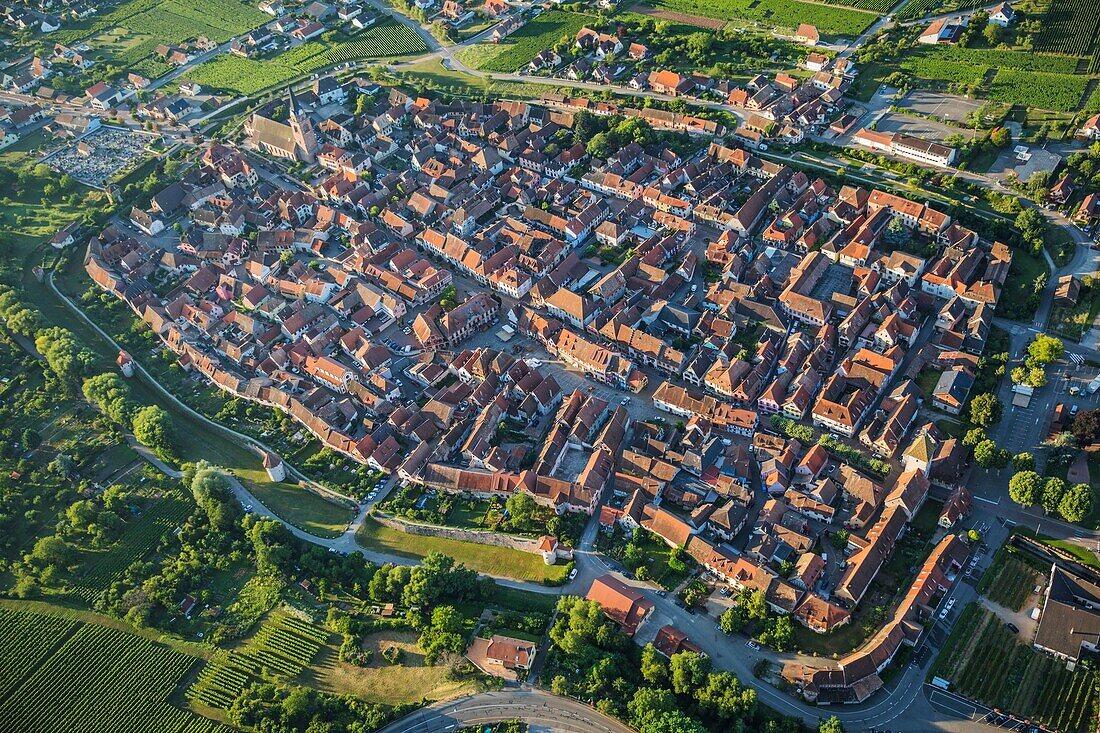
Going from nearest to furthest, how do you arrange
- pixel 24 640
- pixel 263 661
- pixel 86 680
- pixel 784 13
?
pixel 263 661, pixel 86 680, pixel 24 640, pixel 784 13

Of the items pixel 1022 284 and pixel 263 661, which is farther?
pixel 1022 284

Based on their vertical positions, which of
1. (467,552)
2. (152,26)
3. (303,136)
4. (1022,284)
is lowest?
(467,552)

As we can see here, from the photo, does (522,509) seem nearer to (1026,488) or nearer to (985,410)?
(1026,488)

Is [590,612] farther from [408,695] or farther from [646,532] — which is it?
[408,695]

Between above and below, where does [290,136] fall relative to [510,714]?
above

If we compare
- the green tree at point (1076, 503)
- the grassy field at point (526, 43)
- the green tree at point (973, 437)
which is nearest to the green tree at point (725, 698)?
the green tree at point (1076, 503)

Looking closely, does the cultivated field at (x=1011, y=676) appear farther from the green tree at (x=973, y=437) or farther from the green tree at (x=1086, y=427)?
the green tree at (x=1086, y=427)

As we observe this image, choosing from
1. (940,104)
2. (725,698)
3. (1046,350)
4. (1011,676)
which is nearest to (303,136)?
(940,104)
